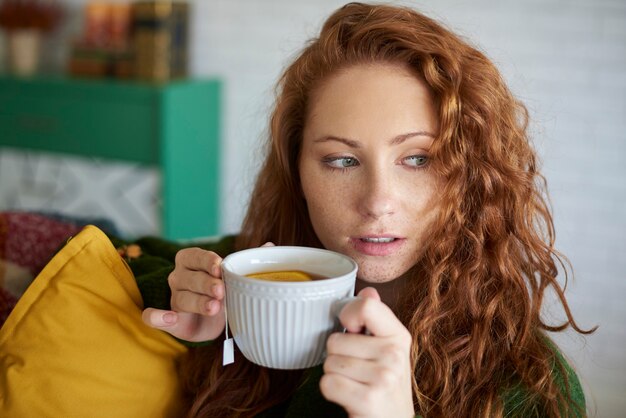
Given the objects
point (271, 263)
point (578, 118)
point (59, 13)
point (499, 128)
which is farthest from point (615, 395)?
point (59, 13)

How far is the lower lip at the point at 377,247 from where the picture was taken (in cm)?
109

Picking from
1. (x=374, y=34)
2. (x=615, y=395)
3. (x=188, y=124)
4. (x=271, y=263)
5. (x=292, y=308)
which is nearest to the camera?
(x=292, y=308)

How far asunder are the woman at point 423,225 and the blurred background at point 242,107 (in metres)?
1.31

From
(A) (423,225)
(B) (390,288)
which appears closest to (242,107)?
(B) (390,288)

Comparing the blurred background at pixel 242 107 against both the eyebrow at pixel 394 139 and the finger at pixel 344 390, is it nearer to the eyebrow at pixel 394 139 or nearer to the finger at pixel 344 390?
the eyebrow at pixel 394 139

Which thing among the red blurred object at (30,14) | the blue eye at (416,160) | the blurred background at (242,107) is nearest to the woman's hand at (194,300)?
the blue eye at (416,160)

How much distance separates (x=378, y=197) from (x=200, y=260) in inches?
10.7

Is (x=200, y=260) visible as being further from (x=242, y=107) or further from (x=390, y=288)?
(x=242, y=107)

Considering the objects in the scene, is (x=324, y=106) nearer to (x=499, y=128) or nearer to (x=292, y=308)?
(x=499, y=128)

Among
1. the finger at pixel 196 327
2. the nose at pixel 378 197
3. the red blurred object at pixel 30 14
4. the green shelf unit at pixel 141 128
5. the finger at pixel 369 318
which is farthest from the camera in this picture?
the red blurred object at pixel 30 14

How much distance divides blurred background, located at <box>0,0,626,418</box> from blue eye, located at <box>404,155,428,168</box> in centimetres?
142

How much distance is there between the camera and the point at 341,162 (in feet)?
3.74

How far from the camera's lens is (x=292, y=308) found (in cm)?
82

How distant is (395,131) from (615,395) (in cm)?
248
